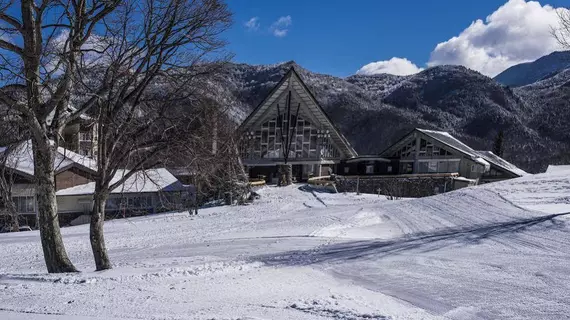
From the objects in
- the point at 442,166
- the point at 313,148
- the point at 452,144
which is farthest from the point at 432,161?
the point at 313,148

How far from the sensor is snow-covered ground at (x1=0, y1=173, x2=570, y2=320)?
17.5ft

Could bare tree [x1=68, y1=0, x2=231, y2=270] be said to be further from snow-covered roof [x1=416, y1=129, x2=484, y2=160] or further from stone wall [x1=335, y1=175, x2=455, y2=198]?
snow-covered roof [x1=416, y1=129, x2=484, y2=160]

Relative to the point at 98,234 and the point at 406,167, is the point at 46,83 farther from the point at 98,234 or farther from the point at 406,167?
the point at 406,167

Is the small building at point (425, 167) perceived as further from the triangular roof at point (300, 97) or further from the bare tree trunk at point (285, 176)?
the bare tree trunk at point (285, 176)

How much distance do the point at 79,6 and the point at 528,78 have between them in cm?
19242

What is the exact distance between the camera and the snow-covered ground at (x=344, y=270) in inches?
210

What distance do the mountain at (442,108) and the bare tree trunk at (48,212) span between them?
67.4m

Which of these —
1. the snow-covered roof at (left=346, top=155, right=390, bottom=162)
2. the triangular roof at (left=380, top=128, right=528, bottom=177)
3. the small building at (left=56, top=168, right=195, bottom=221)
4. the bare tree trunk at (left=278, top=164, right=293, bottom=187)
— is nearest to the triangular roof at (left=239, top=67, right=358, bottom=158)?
the snow-covered roof at (left=346, top=155, right=390, bottom=162)

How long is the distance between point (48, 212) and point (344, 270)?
5893mm

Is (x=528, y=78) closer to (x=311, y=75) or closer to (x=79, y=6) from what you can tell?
(x=311, y=75)

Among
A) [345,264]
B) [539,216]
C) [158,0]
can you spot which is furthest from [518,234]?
[158,0]

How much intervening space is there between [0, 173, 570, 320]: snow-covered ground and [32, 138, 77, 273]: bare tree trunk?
26.8 inches

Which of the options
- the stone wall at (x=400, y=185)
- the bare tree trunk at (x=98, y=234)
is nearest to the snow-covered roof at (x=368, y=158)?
the stone wall at (x=400, y=185)

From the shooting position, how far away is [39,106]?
807 cm
